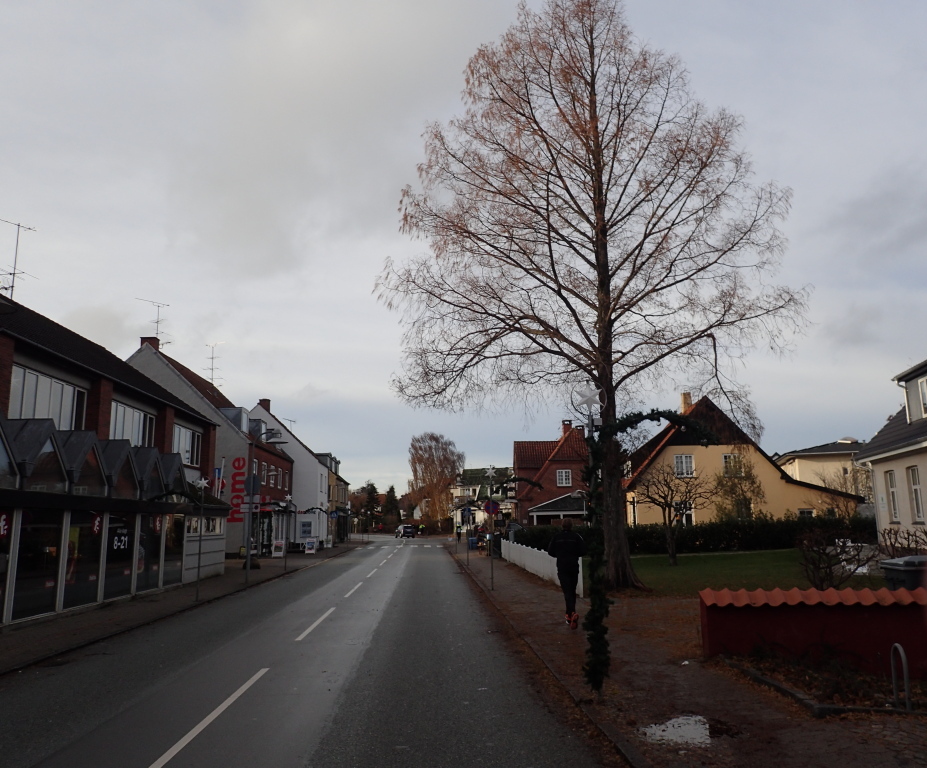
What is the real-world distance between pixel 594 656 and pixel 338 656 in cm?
464

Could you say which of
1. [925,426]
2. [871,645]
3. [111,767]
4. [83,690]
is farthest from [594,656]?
[925,426]

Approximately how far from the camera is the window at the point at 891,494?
930 inches

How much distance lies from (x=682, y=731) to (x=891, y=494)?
21.3 m

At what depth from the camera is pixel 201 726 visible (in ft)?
22.9

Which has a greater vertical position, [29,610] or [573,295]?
[573,295]

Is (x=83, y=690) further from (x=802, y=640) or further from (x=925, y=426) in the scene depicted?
(x=925, y=426)

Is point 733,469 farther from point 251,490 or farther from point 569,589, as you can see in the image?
point 569,589

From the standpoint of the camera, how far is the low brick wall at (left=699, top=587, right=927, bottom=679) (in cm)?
830

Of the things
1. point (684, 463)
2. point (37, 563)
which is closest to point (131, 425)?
point (37, 563)

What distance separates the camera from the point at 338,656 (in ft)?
35.5

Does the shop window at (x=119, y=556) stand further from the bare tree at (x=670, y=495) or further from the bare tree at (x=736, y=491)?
the bare tree at (x=736, y=491)

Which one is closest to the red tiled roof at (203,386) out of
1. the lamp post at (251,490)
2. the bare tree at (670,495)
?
the lamp post at (251,490)

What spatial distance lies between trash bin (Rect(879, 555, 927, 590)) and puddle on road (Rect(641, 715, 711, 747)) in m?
6.70

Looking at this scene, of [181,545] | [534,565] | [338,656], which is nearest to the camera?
[338,656]
